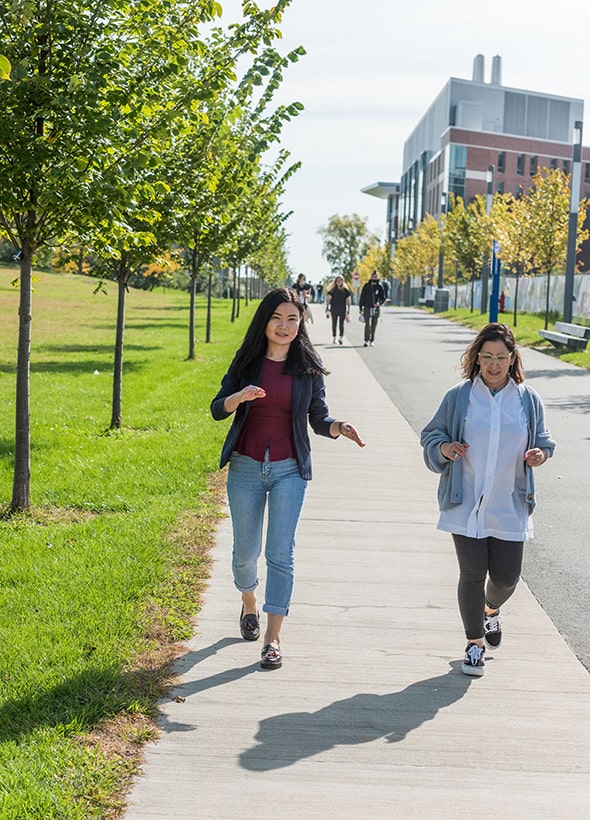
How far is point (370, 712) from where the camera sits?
4727 millimetres

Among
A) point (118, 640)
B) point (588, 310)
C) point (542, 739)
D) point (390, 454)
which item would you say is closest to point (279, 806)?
point (542, 739)

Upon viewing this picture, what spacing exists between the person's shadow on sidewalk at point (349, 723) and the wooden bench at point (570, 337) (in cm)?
2157

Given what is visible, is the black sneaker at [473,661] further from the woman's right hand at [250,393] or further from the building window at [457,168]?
the building window at [457,168]

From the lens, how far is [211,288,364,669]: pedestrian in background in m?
5.33

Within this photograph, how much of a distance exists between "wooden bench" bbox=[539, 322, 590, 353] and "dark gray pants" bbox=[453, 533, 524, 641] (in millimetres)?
21182

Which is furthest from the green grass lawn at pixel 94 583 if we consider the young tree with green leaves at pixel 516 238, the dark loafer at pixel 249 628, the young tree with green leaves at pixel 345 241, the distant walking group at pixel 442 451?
the young tree with green leaves at pixel 345 241

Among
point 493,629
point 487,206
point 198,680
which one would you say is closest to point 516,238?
point 487,206

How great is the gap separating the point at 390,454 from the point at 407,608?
5.58 metres

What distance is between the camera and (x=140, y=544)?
7262mm

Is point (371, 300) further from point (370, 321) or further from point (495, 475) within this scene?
point (495, 475)

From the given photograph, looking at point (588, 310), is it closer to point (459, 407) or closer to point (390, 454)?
point (390, 454)

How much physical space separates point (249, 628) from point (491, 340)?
1.83 m

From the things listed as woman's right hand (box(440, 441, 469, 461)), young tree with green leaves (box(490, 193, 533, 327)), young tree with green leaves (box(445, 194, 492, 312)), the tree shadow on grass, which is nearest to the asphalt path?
woman's right hand (box(440, 441, 469, 461))

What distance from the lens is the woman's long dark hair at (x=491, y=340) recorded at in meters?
5.30
